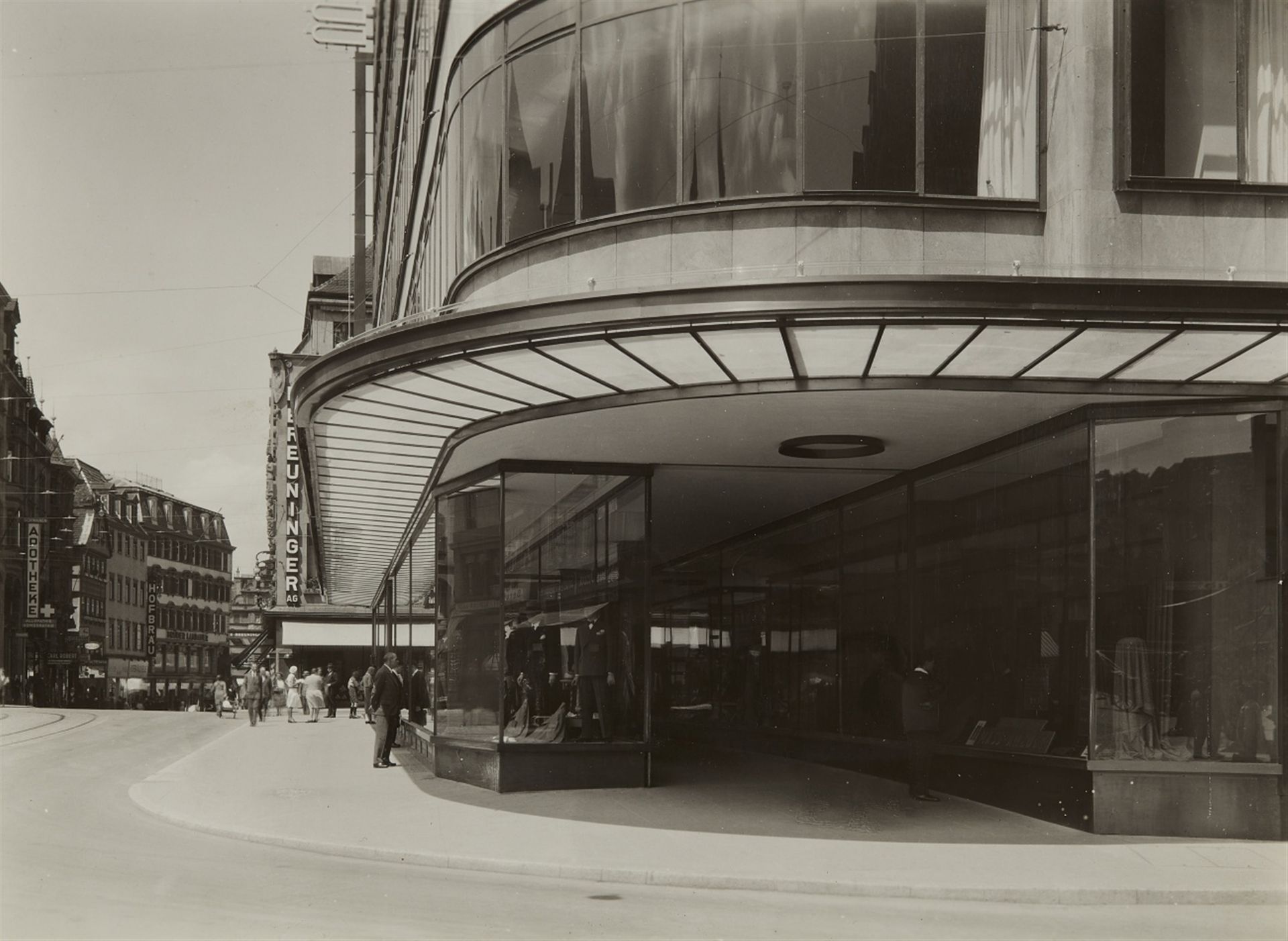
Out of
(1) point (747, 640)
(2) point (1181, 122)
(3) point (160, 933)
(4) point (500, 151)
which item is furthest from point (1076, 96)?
(1) point (747, 640)

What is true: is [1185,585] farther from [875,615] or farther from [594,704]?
[594,704]

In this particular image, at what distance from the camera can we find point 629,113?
44.0ft

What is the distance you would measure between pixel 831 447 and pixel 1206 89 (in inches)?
215

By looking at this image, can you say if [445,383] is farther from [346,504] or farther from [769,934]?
[346,504]

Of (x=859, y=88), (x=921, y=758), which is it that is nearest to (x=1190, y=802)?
(x=921, y=758)

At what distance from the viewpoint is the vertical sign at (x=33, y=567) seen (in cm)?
6881

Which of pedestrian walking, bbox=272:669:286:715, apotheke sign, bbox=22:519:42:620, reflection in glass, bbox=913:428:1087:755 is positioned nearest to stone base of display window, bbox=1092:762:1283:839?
reflection in glass, bbox=913:428:1087:755

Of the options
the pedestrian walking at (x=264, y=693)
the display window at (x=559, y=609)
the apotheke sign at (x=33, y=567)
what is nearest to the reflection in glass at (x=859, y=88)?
the display window at (x=559, y=609)

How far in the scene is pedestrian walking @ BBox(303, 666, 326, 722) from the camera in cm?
3803

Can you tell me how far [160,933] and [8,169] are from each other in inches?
247

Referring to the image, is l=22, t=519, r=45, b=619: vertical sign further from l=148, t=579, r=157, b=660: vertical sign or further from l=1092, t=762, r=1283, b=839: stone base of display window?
Answer: l=1092, t=762, r=1283, b=839: stone base of display window

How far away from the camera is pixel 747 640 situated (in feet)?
76.7

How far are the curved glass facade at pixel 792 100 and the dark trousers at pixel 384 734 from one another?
9.32 metres

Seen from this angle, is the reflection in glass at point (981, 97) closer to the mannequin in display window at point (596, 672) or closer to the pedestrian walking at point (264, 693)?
the mannequin in display window at point (596, 672)
